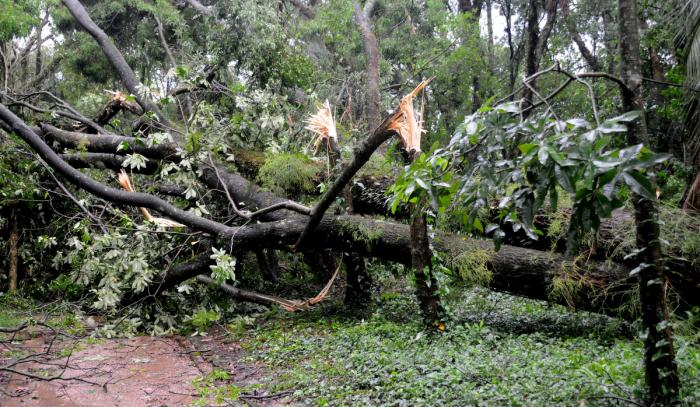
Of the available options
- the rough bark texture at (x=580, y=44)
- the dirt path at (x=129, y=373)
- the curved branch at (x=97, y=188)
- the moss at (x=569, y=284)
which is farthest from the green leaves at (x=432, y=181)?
the rough bark texture at (x=580, y=44)

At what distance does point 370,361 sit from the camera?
4180 mm

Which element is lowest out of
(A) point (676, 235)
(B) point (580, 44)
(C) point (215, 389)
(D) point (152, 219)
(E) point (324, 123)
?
(C) point (215, 389)

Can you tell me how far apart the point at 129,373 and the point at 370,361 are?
214 cm

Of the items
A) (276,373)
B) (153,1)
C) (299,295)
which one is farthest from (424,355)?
(153,1)

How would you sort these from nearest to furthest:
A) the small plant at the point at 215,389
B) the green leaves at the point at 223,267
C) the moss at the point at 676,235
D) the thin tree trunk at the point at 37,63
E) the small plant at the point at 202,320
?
the small plant at the point at 215,389 < the moss at the point at 676,235 < the green leaves at the point at 223,267 < the small plant at the point at 202,320 < the thin tree trunk at the point at 37,63

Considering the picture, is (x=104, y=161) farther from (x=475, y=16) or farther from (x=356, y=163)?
(x=475, y=16)

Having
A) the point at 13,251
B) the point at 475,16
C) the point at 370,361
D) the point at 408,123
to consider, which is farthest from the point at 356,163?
the point at 475,16

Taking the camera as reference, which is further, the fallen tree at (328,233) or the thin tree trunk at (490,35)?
the thin tree trunk at (490,35)

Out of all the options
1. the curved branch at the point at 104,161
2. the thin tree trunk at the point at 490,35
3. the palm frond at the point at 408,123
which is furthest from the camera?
the thin tree trunk at the point at 490,35

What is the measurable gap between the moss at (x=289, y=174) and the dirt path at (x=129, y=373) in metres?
1.99

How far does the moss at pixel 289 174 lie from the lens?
22.0 feet

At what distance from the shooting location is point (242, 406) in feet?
12.6

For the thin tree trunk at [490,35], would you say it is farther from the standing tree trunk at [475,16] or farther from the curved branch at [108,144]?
the curved branch at [108,144]

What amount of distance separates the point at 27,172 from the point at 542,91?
10488 millimetres
